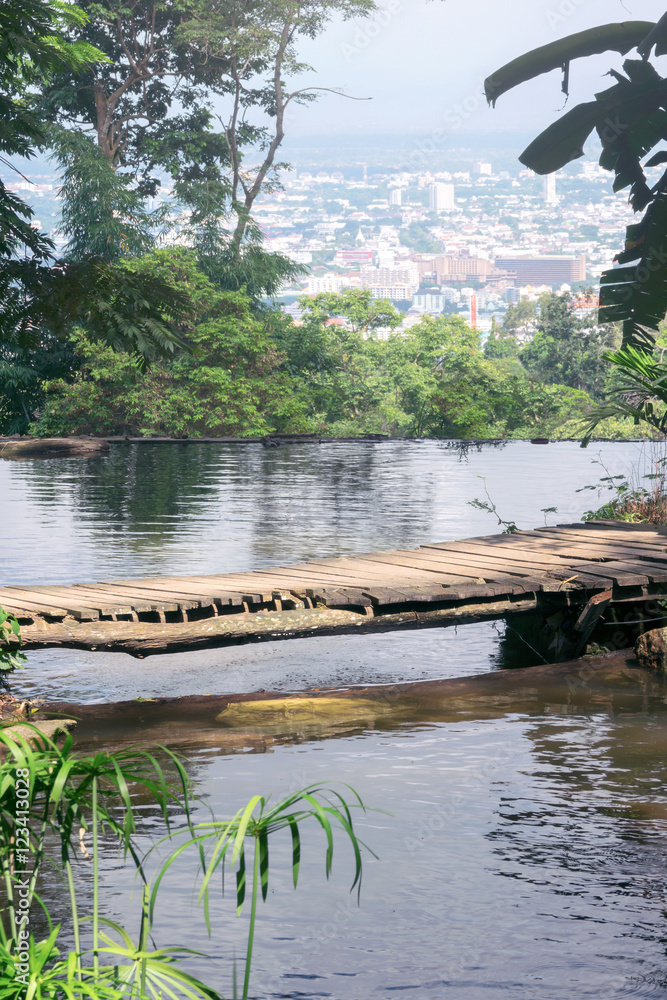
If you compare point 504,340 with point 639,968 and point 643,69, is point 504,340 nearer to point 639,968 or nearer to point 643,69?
point 643,69

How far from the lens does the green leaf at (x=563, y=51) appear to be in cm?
1122

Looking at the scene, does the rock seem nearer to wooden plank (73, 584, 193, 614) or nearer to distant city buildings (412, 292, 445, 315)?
wooden plank (73, 584, 193, 614)

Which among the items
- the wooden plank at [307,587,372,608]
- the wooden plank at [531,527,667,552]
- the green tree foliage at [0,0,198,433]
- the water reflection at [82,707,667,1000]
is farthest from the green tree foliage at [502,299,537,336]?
the water reflection at [82,707,667,1000]

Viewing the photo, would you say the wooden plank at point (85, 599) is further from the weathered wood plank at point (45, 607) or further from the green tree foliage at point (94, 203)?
the green tree foliage at point (94, 203)

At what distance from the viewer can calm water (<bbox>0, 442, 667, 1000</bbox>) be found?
12.9 ft

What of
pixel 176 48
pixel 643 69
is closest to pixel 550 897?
pixel 643 69

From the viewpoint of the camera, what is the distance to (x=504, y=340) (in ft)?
190

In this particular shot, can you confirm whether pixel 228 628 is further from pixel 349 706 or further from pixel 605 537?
pixel 605 537

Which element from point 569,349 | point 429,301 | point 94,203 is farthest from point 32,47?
point 429,301

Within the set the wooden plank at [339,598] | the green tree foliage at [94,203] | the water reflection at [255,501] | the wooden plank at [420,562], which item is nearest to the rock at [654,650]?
the wooden plank at [420,562]

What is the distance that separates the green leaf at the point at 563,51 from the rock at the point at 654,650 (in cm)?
576

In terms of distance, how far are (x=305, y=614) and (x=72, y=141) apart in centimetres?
2740

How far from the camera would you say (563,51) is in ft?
36.8

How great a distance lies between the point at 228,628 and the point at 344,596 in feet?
2.72
